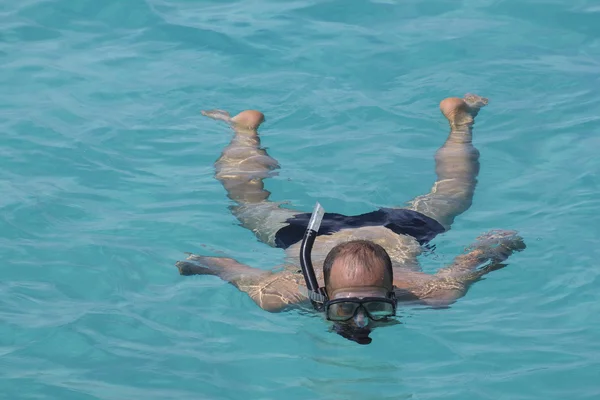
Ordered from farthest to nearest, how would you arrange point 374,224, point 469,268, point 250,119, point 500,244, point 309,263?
point 250,119 < point 374,224 < point 500,244 < point 469,268 < point 309,263

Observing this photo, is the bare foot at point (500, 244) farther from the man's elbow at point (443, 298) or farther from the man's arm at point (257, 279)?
the man's arm at point (257, 279)

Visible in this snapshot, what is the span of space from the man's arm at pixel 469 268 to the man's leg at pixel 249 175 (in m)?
1.29

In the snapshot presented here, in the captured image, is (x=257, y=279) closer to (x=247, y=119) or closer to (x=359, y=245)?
(x=359, y=245)

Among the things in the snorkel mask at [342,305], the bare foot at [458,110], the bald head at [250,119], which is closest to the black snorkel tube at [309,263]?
the snorkel mask at [342,305]

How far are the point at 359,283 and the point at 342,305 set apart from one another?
151 mm

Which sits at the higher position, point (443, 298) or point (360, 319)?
point (443, 298)

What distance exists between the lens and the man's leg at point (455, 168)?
285 inches

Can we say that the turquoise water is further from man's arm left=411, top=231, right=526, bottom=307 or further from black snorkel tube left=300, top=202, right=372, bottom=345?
black snorkel tube left=300, top=202, right=372, bottom=345

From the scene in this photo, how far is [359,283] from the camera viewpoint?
5402mm

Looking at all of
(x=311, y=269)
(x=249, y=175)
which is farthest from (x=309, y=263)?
(x=249, y=175)

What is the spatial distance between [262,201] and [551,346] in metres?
2.47

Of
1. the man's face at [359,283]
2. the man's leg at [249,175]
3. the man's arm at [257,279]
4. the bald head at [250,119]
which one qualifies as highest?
the bald head at [250,119]

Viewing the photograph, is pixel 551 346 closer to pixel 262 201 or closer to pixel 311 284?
pixel 311 284

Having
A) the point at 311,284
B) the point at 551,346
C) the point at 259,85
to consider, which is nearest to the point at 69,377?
the point at 311,284
